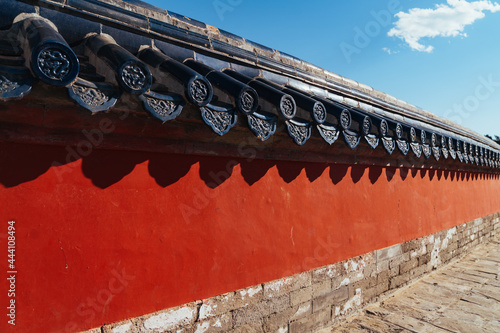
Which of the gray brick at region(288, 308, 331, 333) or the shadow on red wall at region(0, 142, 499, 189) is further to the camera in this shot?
the gray brick at region(288, 308, 331, 333)

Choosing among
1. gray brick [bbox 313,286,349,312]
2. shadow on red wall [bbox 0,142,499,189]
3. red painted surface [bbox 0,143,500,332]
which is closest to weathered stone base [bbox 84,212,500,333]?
gray brick [bbox 313,286,349,312]

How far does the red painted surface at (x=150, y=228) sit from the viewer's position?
201cm

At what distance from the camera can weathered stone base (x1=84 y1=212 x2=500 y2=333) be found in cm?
259

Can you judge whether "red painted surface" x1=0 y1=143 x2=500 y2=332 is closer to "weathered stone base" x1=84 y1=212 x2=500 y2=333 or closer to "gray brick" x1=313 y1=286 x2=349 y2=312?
"weathered stone base" x1=84 y1=212 x2=500 y2=333

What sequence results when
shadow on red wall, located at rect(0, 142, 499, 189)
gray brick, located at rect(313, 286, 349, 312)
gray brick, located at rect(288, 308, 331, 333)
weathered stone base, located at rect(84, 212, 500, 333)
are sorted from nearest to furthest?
1. shadow on red wall, located at rect(0, 142, 499, 189)
2. weathered stone base, located at rect(84, 212, 500, 333)
3. gray brick, located at rect(288, 308, 331, 333)
4. gray brick, located at rect(313, 286, 349, 312)

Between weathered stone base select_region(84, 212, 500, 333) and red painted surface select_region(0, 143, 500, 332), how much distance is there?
0.10 meters

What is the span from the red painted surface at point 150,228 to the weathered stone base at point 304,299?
104 millimetres

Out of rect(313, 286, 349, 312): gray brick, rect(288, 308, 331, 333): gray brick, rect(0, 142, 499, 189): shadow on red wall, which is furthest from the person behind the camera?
rect(313, 286, 349, 312): gray brick

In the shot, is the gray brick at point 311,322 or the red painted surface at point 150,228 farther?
the gray brick at point 311,322

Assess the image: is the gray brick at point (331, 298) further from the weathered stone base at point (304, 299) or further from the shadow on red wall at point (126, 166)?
the shadow on red wall at point (126, 166)

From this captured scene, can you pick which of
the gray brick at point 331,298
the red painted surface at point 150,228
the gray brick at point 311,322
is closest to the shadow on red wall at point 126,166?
the red painted surface at point 150,228

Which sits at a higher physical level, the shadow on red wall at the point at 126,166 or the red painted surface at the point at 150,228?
the shadow on red wall at the point at 126,166

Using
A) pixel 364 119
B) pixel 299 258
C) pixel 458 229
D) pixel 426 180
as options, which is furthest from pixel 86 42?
pixel 458 229

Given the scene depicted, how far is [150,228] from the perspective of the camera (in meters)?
2.47
